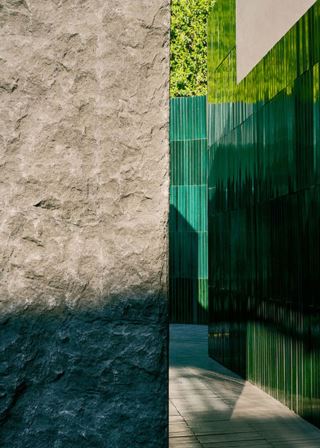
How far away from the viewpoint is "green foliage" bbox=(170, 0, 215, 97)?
26500 mm

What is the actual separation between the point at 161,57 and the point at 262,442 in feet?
15.9

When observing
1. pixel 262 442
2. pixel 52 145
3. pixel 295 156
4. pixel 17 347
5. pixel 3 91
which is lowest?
pixel 262 442

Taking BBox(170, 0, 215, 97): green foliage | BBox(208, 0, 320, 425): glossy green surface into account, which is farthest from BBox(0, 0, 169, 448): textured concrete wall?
BBox(170, 0, 215, 97): green foliage

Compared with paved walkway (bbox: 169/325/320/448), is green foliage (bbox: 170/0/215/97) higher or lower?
higher

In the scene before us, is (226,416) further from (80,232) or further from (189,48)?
(189,48)

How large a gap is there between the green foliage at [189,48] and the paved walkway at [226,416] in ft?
54.9

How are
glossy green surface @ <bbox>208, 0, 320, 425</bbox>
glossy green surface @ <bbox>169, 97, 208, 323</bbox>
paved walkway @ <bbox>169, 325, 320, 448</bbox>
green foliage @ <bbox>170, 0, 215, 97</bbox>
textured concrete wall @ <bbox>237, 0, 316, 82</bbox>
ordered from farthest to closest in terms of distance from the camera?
green foliage @ <bbox>170, 0, 215, 97</bbox> < glossy green surface @ <bbox>169, 97, 208, 323</bbox> < textured concrete wall @ <bbox>237, 0, 316, 82</bbox> < glossy green surface @ <bbox>208, 0, 320, 425</bbox> < paved walkway @ <bbox>169, 325, 320, 448</bbox>

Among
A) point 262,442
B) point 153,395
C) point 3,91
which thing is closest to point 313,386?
point 262,442

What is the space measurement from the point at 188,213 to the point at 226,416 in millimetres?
12428

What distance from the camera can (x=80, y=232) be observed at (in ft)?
8.14

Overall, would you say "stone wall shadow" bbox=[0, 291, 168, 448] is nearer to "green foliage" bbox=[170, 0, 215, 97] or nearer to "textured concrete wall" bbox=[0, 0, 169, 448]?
"textured concrete wall" bbox=[0, 0, 169, 448]

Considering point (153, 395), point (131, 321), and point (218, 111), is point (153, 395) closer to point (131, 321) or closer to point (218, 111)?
point (131, 321)

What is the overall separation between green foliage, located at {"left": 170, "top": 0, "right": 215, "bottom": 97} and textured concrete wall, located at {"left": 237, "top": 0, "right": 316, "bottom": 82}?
15.2m

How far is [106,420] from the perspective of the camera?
2.46 meters
